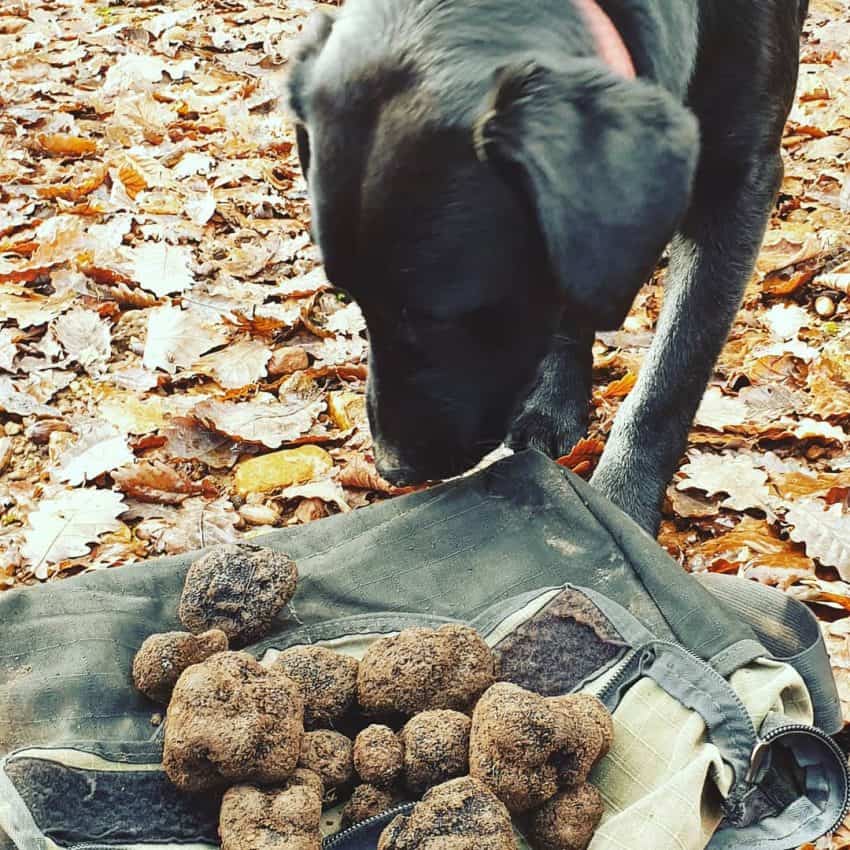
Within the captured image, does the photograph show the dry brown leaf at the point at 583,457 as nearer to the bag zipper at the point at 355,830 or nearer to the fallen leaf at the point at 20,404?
the bag zipper at the point at 355,830

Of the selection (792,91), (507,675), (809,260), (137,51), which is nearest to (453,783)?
(507,675)

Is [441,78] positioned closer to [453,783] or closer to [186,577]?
[186,577]

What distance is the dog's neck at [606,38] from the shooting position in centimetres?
235

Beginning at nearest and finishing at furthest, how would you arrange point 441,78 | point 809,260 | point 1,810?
point 1,810
point 441,78
point 809,260

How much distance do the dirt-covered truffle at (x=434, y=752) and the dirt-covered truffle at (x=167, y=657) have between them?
1.56 ft

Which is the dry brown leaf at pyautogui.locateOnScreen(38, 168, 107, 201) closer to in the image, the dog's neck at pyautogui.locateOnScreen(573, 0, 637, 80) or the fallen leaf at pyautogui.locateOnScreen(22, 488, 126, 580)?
the fallen leaf at pyautogui.locateOnScreen(22, 488, 126, 580)

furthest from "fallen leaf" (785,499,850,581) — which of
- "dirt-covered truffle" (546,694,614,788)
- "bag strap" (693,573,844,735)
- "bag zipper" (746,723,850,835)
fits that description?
"dirt-covered truffle" (546,694,614,788)

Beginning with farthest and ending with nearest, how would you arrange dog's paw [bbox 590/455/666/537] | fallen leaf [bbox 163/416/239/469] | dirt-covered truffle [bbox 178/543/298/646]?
fallen leaf [bbox 163/416/239/469], dog's paw [bbox 590/455/666/537], dirt-covered truffle [bbox 178/543/298/646]

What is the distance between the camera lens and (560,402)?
3.50 m

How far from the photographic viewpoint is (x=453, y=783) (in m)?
1.98

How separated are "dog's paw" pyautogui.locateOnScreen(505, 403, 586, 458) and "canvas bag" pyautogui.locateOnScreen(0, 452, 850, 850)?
1.87 ft

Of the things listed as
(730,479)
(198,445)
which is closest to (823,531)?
(730,479)

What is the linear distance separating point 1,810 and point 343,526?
1105 millimetres

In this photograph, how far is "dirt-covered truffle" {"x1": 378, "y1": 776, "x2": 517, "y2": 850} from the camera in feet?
6.15
